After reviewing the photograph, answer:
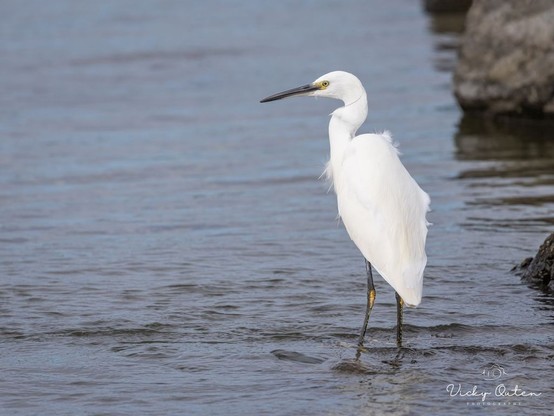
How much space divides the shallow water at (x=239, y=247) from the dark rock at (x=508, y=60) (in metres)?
0.30

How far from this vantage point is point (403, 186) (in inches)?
250

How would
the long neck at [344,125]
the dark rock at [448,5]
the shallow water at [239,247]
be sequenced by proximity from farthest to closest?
the dark rock at [448,5] < the long neck at [344,125] < the shallow water at [239,247]

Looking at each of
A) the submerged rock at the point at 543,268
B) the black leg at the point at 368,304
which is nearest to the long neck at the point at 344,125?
the black leg at the point at 368,304

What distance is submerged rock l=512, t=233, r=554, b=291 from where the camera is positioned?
707 centimetres

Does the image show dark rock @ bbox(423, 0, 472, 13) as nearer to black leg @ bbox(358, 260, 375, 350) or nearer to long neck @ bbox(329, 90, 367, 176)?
long neck @ bbox(329, 90, 367, 176)

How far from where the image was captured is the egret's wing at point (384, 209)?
20.4 feet

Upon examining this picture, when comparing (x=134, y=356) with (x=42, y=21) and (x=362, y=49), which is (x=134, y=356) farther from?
(x=42, y=21)

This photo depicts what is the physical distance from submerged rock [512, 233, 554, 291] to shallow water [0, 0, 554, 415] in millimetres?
113

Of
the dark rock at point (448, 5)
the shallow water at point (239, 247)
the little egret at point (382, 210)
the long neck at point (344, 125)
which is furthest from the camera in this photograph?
the dark rock at point (448, 5)

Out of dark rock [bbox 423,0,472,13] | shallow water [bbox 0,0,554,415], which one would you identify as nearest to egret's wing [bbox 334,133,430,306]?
shallow water [bbox 0,0,554,415]

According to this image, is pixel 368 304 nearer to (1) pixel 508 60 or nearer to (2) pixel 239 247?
(2) pixel 239 247

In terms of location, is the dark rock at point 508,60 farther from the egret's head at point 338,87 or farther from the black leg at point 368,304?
the black leg at point 368,304

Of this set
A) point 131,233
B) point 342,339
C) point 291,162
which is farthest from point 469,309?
point 291,162

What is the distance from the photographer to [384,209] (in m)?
6.29
